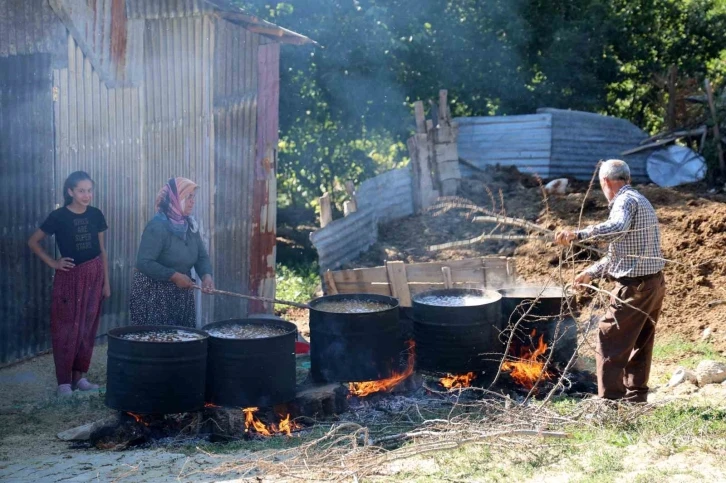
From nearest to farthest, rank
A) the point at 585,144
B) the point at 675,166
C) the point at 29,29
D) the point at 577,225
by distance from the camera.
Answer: the point at 29,29
the point at 577,225
the point at 675,166
the point at 585,144

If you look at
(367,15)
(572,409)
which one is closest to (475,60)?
(367,15)

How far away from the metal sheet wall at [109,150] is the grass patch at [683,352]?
18.2 ft

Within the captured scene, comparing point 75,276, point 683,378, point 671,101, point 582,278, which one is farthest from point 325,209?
point 671,101

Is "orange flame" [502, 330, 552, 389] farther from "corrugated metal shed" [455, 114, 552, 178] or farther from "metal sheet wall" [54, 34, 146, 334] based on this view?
"corrugated metal shed" [455, 114, 552, 178]

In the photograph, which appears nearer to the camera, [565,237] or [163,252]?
[565,237]

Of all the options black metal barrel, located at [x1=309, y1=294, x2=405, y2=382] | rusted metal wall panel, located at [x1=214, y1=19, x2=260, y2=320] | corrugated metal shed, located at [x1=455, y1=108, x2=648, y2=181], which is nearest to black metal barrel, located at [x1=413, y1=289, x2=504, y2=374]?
black metal barrel, located at [x1=309, y1=294, x2=405, y2=382]

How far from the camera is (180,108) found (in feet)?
31.5

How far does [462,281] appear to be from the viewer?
10.2 metres

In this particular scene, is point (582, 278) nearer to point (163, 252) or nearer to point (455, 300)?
point (455, 300)

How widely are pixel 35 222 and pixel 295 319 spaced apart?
13.0 feet

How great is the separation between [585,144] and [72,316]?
10806 millimetres

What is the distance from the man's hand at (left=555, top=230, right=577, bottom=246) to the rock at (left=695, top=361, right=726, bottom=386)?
2.01 m

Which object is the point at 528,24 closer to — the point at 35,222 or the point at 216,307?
the point at 216,307

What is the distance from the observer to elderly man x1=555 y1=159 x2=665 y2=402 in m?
6.96
